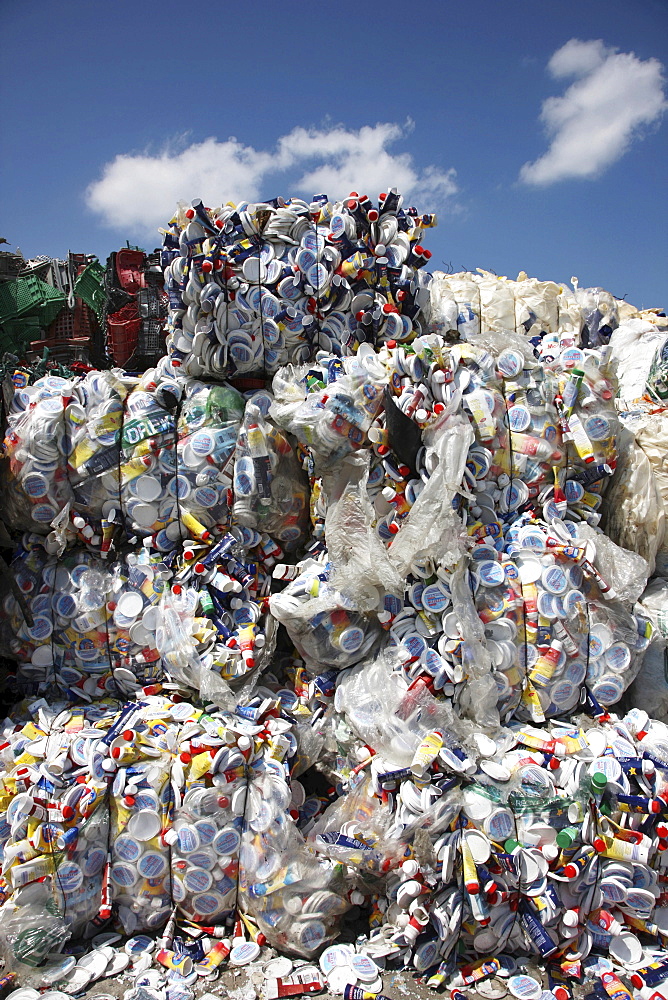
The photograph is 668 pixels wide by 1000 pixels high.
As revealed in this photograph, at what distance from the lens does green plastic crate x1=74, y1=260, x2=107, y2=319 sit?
4168 mm

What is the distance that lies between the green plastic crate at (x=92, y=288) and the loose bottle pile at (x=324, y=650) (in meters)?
1.41

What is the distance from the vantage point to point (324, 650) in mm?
2643

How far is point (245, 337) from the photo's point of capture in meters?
2.77

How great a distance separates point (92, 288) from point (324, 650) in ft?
9.47

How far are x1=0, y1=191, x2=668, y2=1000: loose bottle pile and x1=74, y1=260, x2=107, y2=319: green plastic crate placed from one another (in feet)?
4.64

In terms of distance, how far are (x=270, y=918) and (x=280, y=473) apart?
1631 millimetres

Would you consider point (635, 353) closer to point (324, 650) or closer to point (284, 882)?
point (324, 650)

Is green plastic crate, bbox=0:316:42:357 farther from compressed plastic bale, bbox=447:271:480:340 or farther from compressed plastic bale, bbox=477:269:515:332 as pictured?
compressed plastic bale, bbox=477:269:515:332

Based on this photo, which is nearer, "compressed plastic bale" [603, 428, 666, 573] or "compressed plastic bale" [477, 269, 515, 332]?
"compressed plastic bale" [603, 428, 666, 573]

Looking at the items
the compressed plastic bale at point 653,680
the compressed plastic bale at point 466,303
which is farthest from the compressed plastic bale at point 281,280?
the compressed plastic bale at point 653,680

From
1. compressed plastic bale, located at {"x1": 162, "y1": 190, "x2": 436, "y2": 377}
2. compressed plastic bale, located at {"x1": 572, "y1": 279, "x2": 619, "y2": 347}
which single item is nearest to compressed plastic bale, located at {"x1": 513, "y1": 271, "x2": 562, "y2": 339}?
compressed plastic bale, located at {"x1": 572, "y1": 279, "x2": 619, "y2": 347}

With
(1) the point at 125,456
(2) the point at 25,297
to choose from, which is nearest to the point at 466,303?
(1) the point at 125,456

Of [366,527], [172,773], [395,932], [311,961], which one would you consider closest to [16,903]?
[172,773]

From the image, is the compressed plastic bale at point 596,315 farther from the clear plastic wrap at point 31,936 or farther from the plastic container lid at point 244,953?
the clear plastic wrap at point 31,936
